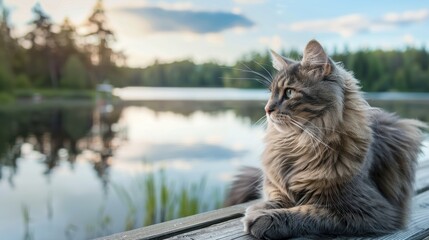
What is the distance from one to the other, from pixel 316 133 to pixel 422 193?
77cm

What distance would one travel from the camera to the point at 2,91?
12.6 metres

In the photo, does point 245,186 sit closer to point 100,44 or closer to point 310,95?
point 310,95

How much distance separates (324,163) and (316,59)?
317 mm

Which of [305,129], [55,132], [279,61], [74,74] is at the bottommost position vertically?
[55,132]

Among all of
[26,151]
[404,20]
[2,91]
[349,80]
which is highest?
[404,20]

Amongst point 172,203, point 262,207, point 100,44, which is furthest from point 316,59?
point 100,44

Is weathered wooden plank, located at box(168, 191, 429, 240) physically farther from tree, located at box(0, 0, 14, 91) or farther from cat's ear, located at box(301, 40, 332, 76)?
tree, located at box(0, 0, 14, 91)

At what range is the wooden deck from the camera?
3.63ft

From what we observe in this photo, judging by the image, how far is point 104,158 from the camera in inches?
323

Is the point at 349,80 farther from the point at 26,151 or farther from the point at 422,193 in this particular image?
the point at 26,151

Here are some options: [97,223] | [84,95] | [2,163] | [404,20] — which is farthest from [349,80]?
[84,95]

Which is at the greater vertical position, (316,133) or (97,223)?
(316,133)

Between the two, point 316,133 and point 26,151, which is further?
point 26,151

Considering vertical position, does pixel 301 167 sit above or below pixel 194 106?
above
